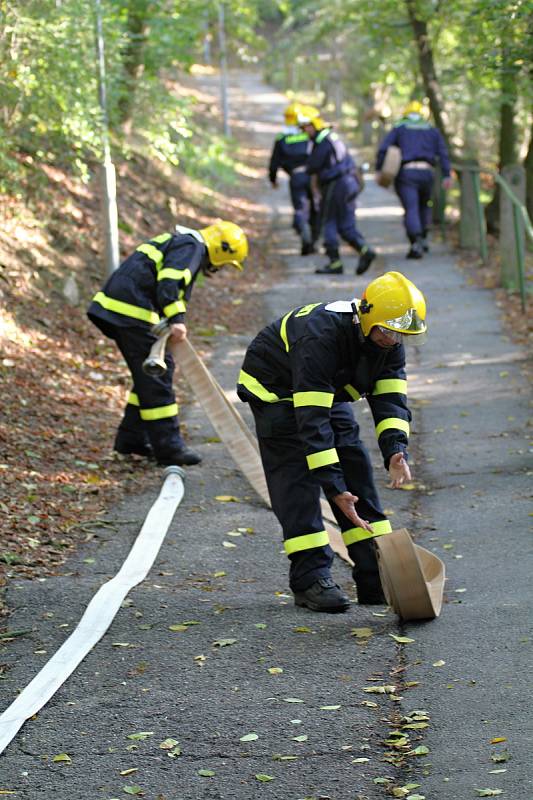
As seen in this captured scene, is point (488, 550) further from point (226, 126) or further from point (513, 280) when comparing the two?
point (226, 126)

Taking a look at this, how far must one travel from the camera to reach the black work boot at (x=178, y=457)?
27.2 feet

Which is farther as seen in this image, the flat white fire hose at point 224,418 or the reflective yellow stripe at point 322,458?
the flat white fire hose at point 224,418

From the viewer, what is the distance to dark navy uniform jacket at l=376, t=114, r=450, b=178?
15.7 meters

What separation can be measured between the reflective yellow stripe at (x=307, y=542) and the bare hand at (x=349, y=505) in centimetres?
33

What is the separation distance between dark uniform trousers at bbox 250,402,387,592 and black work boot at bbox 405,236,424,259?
11.2 m

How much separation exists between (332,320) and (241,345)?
22.1ft

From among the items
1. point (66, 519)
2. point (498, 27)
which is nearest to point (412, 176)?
point (498, 27)

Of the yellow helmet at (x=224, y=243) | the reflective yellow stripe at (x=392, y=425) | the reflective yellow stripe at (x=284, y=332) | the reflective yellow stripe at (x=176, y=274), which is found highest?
the yellow helmet at (x=224, y=243)

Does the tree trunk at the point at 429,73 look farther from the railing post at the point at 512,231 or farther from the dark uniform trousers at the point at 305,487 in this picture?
the dark uniform trousers at the point at 305,487

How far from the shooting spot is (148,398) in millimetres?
8133

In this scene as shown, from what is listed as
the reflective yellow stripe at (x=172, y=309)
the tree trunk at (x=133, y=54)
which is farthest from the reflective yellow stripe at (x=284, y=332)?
the tree trunk at (x=133, y=54)

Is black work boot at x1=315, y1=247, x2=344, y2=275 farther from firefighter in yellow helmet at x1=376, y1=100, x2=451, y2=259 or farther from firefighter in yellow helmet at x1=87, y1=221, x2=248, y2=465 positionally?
firefighter in yellow helmet at x1=87, y1=221, x2=248, y2=465

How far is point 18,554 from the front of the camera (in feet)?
21.1

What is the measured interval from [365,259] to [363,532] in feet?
31.6
